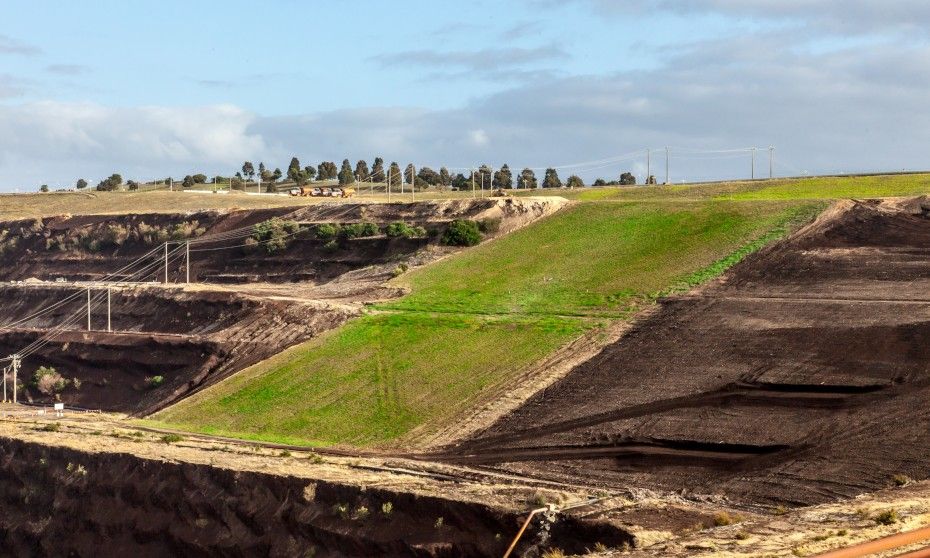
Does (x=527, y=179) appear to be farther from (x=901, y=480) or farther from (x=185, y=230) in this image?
(x=901, y=480)

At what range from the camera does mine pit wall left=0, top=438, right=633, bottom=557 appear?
96.3 ft

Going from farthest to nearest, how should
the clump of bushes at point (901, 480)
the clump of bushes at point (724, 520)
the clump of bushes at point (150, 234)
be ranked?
the clump of bushes at point (150, 234)
the clump of bushes at point (901, 480)
the clump of bushes at point (724, 520)

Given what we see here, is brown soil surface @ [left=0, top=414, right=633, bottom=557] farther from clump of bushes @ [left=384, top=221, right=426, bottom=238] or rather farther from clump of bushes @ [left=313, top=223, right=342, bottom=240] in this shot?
clump of bushes @ [left=313, top=223, right=342, bottom=240]

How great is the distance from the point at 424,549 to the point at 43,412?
110 ft

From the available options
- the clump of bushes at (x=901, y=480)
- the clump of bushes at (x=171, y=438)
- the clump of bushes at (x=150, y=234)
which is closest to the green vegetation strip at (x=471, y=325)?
the clump of bushes at (x=171, y=438)

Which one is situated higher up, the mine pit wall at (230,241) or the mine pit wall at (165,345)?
the mine pit wall at (230,241)

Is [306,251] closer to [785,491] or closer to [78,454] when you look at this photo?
[78,454]

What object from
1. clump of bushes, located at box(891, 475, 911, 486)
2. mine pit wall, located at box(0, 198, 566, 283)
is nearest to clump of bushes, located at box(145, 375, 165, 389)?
mine pit wall, located at box(0, 198, 566, 283)

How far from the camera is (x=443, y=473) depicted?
35.1m

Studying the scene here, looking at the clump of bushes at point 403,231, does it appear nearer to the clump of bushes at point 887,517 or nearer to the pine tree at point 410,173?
the pine tree at point 410,173

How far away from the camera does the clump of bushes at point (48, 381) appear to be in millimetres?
64812

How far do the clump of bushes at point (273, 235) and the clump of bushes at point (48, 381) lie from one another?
734 inches

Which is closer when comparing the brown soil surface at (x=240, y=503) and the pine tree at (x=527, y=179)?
the brown soil surface at (x=240, y=503)

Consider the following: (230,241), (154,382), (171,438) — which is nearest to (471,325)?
(171,438)
